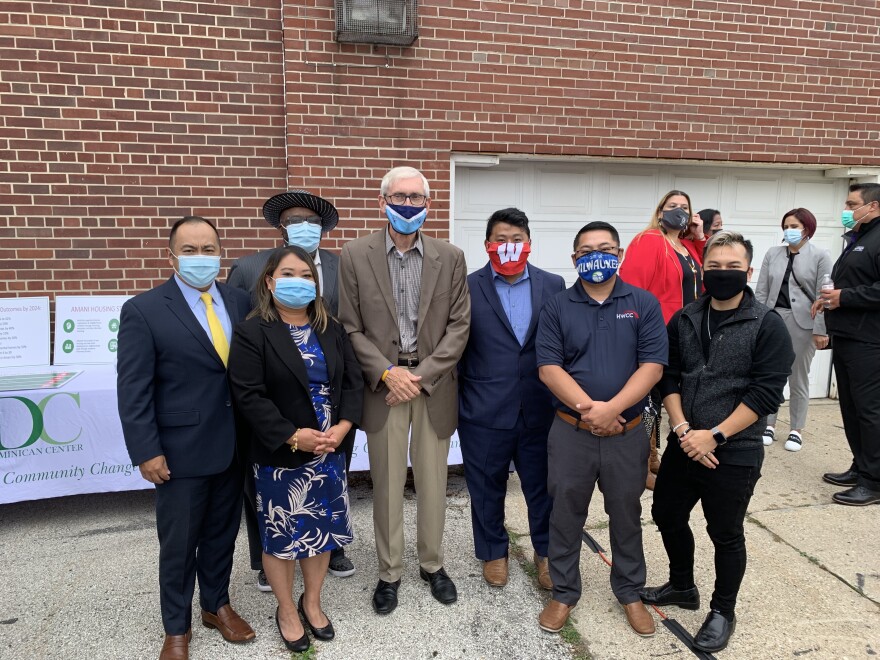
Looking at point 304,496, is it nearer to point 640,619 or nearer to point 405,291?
point 405,291

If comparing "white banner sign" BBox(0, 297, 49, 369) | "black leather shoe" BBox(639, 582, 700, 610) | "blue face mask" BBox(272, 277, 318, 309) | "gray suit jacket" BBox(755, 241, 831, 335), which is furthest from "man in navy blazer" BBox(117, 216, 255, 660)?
"gray suit jacket" BBox(755, 241, 831, 335)

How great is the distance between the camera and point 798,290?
4945mm

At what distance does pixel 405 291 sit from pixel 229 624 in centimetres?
176

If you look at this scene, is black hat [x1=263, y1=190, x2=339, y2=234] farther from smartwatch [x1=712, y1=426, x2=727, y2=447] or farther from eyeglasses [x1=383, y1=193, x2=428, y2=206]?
smartwatch [x1=712, y1=426, x2=727, y2=447]

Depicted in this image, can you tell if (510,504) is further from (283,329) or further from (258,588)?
(283,329)

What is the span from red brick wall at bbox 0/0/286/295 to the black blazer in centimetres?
265

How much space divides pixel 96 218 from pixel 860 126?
23.5ft

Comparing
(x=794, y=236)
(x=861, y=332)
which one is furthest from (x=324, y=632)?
(x=794, y=236)

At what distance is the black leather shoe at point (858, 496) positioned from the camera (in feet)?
13.4

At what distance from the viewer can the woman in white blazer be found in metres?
4.80

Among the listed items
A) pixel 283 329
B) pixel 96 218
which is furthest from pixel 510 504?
pixel 96 218

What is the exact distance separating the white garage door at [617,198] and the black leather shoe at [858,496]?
111 inches

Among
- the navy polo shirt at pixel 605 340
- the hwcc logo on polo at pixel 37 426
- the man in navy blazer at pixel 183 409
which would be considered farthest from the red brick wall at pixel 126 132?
the navy polo shirt at pixel 605 340

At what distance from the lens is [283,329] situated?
2551 millimetres
